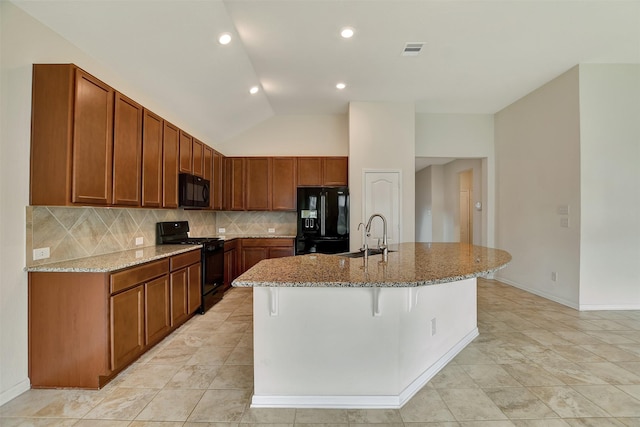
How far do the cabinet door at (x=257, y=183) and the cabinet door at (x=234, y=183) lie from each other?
91mm

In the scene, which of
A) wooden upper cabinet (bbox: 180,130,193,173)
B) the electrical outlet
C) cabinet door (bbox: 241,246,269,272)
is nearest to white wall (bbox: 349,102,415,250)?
cabinet door (bbox: 241,246,269,272)

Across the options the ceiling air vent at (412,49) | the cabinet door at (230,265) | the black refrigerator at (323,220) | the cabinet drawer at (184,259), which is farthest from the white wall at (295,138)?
the cabinet drawer at (184,259)

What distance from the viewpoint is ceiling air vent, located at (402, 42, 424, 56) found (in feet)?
10.5

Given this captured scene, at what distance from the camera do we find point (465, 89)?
14.3ft

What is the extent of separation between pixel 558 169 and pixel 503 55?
70.0 inches

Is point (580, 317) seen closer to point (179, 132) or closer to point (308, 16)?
point (308, 16)

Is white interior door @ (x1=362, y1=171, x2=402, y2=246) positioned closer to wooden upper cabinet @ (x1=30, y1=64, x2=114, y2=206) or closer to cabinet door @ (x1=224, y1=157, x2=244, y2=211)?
cabinet door @ (x1=224, y1=157, x2=244, y2=211)

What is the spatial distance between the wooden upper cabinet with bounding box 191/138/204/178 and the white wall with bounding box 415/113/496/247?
3.73m

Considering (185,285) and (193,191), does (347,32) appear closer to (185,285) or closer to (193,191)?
(193,191)

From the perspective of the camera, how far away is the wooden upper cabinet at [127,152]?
2.43m

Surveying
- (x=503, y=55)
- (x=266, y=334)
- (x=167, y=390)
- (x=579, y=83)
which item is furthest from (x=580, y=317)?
(x=167, y=390)

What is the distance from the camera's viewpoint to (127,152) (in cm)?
256

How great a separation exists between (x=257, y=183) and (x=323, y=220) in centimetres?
140

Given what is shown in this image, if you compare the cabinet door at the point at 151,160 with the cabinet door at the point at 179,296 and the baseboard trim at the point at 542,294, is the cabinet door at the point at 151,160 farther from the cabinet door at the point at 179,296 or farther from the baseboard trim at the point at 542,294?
the baseboard trim at the point at 542,294
